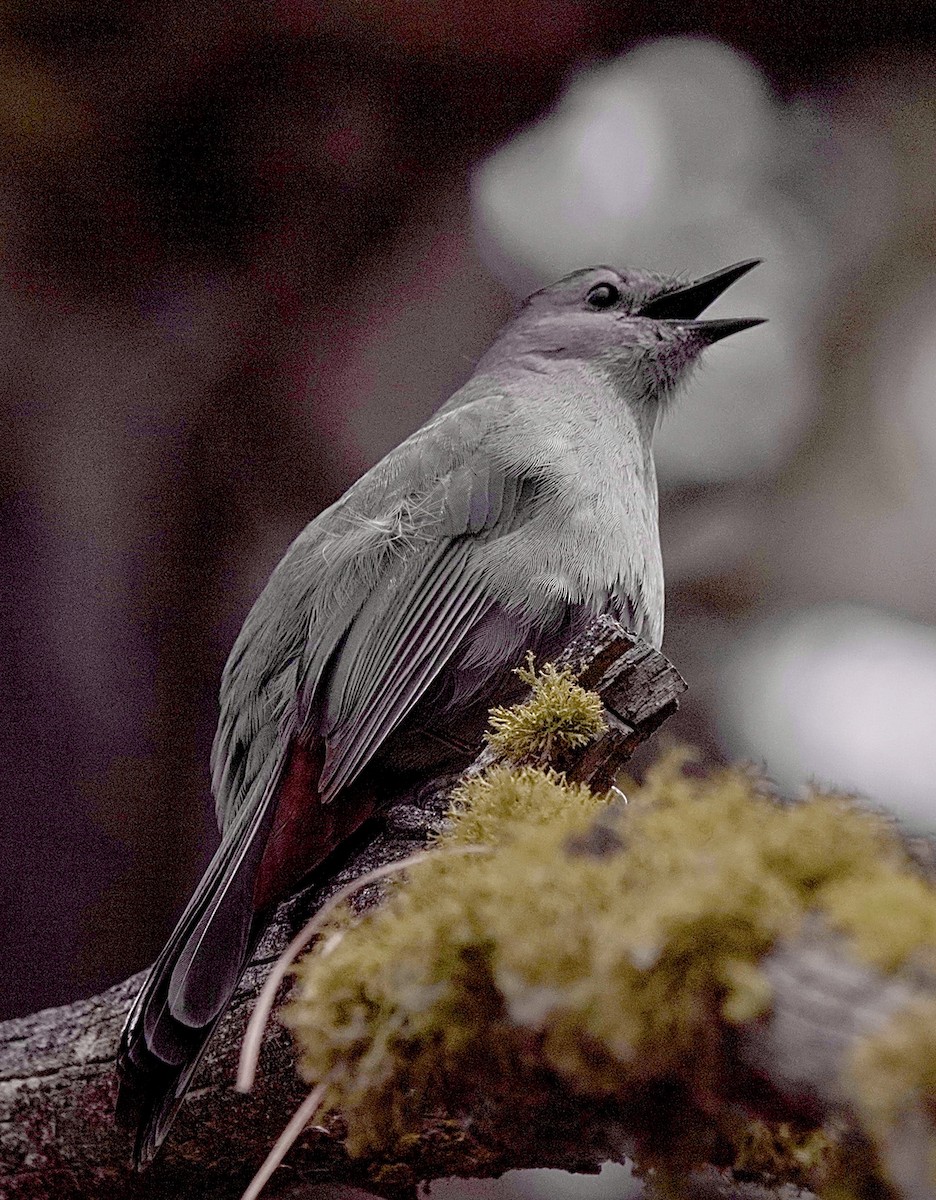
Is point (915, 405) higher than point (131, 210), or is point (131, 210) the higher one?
point (131, 210)

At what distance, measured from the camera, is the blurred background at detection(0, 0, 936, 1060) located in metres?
3.17

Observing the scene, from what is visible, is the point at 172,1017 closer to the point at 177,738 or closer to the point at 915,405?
the point at 177,738

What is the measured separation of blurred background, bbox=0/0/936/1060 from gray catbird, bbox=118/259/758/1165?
4.30ft

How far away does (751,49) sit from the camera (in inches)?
131

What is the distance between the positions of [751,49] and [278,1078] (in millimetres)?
3168

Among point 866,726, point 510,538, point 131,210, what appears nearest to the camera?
point 510,538

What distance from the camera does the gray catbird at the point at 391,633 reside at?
4.79 ft

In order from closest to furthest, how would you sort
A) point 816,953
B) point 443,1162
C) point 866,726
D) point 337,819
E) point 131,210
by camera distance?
point 816,953, point 443,1162, point 337,819, point 866,726, point 131,210

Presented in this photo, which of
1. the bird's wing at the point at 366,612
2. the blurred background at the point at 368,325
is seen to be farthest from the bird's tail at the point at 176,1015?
the blurred background at the point at 368,325

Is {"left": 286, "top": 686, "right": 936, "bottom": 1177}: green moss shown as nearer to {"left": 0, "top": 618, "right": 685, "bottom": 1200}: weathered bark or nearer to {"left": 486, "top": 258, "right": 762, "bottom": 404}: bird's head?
{"left": 0, "top": 618, "right": 685, "bottom": 1200}: weathered bark

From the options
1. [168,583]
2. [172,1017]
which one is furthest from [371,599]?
[168,583]

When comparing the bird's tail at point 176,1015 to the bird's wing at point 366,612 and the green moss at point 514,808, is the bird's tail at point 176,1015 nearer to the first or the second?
the bird's wing at point 366,612

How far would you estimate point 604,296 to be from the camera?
252 centimetres

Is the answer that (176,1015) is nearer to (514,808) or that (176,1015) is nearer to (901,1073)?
(514,808)
